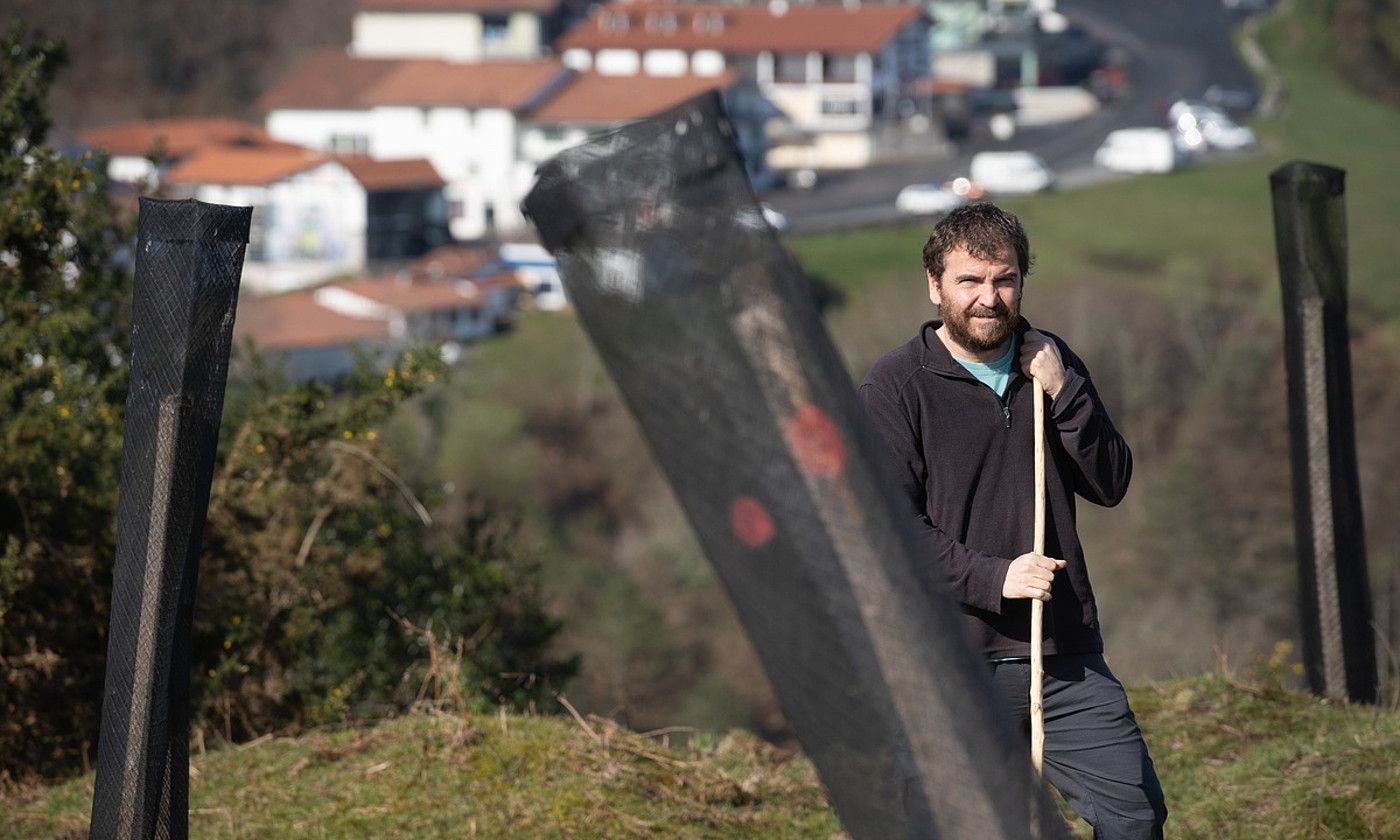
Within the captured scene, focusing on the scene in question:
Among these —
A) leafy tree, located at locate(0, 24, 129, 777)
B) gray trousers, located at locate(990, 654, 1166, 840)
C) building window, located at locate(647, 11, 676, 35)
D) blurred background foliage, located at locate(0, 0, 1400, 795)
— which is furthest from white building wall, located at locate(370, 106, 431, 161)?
gray trousers, located at locate(990, 654, 1166, 840)

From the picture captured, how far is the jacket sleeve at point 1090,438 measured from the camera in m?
3.43

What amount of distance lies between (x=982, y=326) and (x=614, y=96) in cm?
5908

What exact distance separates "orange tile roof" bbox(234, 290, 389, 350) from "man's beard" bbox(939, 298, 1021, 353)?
40864 millimetres

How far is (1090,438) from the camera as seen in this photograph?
3441 millimetres

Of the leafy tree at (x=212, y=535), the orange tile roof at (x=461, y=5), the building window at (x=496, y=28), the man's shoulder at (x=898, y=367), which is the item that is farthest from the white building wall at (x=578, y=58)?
the man's shoulder at (x=898, y=367)

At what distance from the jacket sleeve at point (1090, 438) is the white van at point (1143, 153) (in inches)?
2037

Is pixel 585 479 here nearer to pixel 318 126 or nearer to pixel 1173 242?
pixel 1173 242

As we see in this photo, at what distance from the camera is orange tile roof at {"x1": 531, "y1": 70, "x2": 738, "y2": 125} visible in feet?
195

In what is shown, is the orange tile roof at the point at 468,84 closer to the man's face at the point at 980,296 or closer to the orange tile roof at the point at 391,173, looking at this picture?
the orange tile roof at the point at 391,173

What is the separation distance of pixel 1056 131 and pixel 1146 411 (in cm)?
2319

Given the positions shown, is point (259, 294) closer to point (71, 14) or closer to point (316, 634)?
point (71, 14)

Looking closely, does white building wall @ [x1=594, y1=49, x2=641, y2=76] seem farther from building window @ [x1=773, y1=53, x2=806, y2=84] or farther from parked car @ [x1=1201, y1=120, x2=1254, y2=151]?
parked car @ [x1=1201, y1=120, x2=1254, y2=151]

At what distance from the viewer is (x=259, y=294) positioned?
49688 millimetres

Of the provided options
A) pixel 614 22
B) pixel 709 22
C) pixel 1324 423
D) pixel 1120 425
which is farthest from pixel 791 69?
pixel 1324 423
